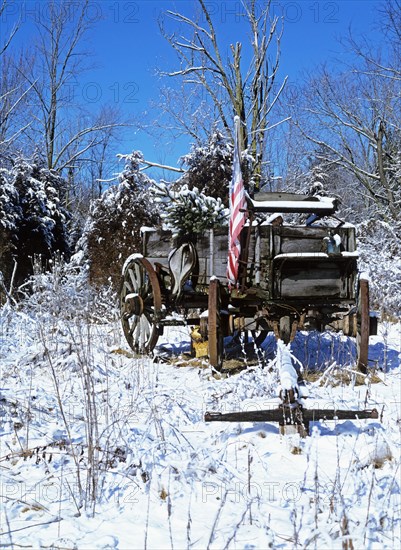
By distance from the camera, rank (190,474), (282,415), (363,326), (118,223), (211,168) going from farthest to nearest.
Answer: (211,168), (118,223), (363,326), (282,415), (190,474)

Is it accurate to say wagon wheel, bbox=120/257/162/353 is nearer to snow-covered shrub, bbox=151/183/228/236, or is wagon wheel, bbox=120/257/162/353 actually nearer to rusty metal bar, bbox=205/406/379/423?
snow-covered shrub, bbox=151/183/228/236

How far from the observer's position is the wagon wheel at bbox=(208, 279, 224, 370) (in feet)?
16.4

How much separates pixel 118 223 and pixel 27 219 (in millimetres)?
2636

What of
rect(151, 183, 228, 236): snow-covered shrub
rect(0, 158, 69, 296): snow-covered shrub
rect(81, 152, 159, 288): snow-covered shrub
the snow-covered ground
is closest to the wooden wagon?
rect(151, 183, 228, 236): snow-covered shrub

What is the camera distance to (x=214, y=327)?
→ 4.98 m

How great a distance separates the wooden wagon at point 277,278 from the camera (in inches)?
201

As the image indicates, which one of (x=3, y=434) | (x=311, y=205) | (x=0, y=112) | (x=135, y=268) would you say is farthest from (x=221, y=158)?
(x=0, y=112)

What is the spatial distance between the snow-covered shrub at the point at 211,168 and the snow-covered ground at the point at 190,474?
801 cm

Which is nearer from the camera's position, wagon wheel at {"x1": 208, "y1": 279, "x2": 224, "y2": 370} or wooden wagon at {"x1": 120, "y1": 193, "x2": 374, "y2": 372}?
wagon wheel at {"x1": 208, "y1": 279, "x2": 224, "y2": 370}

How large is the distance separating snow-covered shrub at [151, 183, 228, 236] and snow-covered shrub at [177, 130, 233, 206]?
16.9 ft

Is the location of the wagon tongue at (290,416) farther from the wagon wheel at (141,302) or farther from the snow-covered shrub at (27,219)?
the snow-covered shrub at (27,219)

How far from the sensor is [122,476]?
2.64 m

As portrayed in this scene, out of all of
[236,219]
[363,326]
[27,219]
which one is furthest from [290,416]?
[27,219]

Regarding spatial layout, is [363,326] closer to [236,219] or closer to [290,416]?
[236,219]
